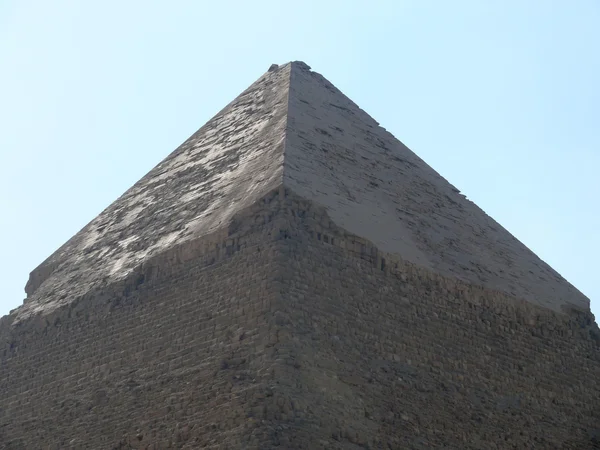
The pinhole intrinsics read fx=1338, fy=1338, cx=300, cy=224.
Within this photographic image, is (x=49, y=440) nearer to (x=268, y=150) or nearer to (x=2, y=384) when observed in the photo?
(x=2, y=384)

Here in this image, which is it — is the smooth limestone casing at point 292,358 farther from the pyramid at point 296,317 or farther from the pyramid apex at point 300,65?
the pyramid apex at point 300,65

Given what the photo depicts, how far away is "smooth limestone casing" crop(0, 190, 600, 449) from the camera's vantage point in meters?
12.8

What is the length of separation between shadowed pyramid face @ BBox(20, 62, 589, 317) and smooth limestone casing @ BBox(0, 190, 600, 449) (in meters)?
0.37

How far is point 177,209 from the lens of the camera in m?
16.0

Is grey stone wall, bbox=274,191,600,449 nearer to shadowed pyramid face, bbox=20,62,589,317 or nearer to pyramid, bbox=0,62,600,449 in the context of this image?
pyramid, bbox=0,62,600,449

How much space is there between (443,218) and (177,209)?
340 centimetres

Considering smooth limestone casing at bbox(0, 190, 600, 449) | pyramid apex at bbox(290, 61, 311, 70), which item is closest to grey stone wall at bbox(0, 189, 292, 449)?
smooth limestone casing at bbox(0, 190, 600, 449)

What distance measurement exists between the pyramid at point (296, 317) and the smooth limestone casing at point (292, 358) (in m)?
0.02

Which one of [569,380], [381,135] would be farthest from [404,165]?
[569,380]

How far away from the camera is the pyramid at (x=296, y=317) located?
13023 millimetres

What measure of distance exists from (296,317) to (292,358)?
0.51 m

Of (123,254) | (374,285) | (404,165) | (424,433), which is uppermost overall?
(404,165)

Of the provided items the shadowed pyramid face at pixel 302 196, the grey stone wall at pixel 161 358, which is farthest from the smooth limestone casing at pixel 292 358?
the shadowed pyramid face at pixel 302 196

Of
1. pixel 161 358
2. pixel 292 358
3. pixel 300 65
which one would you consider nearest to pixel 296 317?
pixel 292 358
